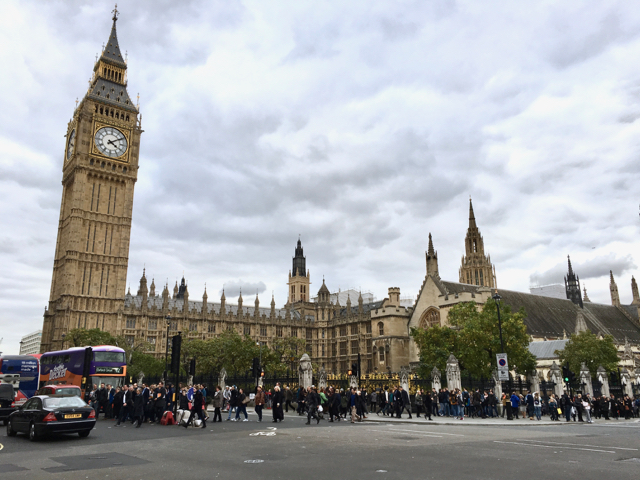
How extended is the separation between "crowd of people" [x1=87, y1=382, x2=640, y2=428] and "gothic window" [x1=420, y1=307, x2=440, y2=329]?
93.1ft

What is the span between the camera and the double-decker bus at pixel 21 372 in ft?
90.3

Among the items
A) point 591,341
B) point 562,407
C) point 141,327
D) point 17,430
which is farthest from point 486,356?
point 141,327

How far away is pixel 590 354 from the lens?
45750mm

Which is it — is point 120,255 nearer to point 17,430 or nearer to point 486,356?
point 486,356

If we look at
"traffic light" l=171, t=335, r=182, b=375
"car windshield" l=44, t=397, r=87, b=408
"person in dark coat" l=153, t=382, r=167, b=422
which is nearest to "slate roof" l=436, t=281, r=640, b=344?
"person in dark coat" l=153, t=382, r=167, b=422

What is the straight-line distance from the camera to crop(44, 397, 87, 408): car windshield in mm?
15430

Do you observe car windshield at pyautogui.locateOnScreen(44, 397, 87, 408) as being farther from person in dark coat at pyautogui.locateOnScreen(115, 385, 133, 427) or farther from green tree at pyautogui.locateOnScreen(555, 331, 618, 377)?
green tree at pyautogui.locateOnScreen(555, 331, 618, 377)

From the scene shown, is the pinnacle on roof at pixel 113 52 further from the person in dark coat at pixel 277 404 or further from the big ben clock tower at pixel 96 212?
the person in dark coat at pixel 277 404

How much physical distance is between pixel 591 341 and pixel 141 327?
5870 cm

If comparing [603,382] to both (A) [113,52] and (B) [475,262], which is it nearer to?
(B) [475,262]

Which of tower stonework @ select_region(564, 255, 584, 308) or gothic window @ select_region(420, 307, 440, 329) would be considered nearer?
gothic window @ select_region(420, 307, 440, 329)

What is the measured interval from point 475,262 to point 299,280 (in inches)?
1644

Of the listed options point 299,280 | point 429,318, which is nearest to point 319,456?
point 429,318

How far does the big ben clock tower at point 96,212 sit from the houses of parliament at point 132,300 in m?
0.15
